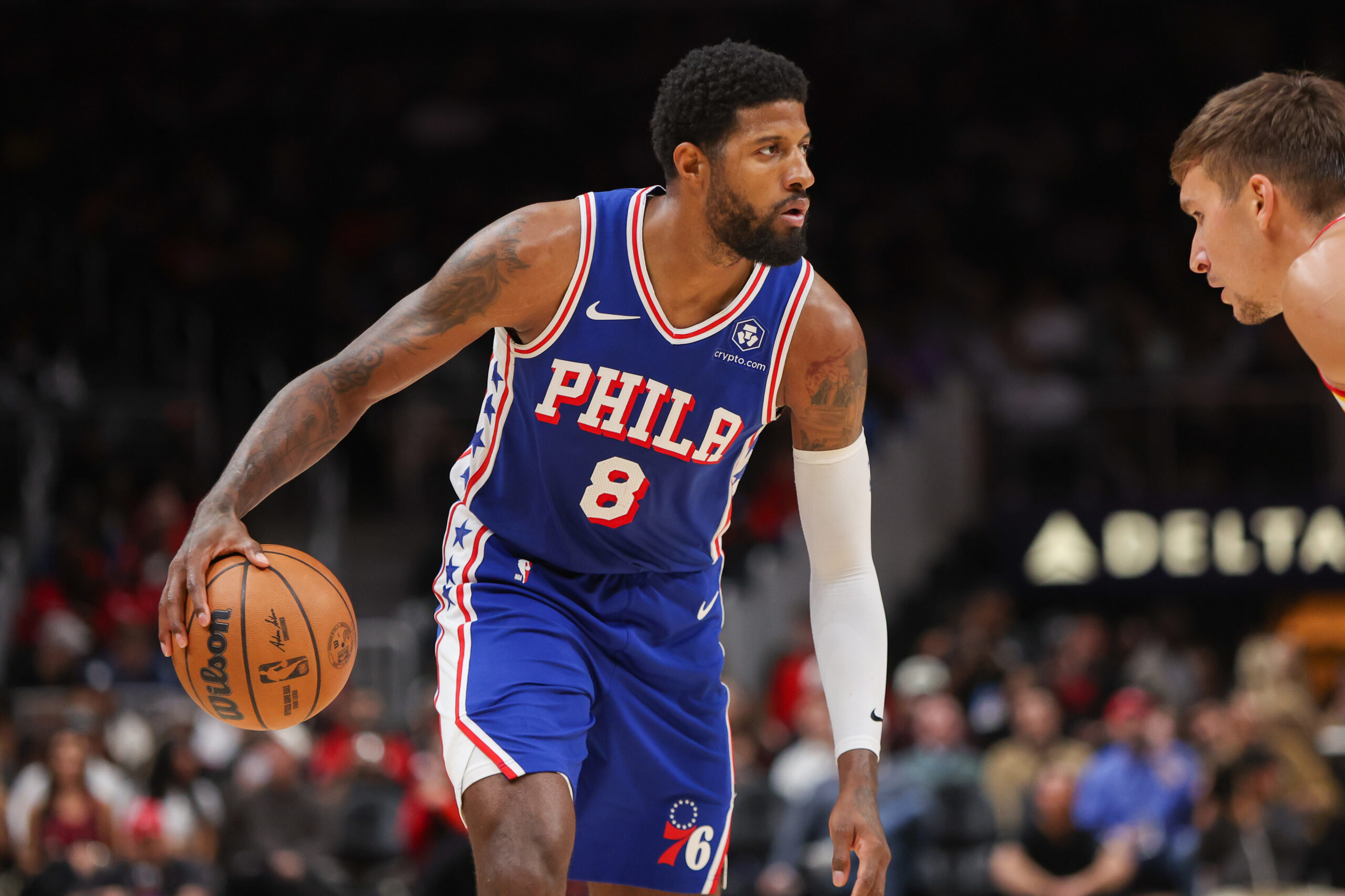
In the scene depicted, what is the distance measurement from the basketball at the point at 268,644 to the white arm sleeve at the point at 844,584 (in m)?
1.15

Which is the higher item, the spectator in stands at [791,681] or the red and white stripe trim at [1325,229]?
the red and white stripe trim at [1325,229]

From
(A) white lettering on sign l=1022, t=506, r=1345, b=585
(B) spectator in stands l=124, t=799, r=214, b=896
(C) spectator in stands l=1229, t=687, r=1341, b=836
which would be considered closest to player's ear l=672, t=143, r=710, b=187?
(B) spectator in stands l=124, t=799, r=214, b=896

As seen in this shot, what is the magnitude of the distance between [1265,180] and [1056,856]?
20.4ft

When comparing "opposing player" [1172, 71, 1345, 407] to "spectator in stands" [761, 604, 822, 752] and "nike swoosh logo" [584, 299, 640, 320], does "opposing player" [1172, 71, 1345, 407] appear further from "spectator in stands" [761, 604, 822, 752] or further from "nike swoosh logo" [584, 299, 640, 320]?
"spectator in stands" [761, 604, 822, 752]

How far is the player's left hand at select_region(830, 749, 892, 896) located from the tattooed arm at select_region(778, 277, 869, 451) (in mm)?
758

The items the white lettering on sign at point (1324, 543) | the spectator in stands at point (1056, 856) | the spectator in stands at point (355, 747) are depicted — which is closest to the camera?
the spectator in stands at point (1056, 856)

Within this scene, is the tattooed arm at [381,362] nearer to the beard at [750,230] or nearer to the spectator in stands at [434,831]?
the beard at [750,230]

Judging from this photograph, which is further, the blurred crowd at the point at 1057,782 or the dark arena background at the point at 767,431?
the dark arena background at the point at 767,431

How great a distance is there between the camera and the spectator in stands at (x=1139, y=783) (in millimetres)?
8984

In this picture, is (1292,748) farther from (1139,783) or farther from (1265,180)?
(1265,180)

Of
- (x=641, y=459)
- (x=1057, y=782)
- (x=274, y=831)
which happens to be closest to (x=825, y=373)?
(x=641, y=459)

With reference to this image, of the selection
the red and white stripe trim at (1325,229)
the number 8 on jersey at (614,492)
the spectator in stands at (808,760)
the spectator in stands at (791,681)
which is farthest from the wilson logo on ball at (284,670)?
the spectator in stands at (791,681)

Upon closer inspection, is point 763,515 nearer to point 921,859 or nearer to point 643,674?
point 921,859

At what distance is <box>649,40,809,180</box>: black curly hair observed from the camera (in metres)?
3.59
